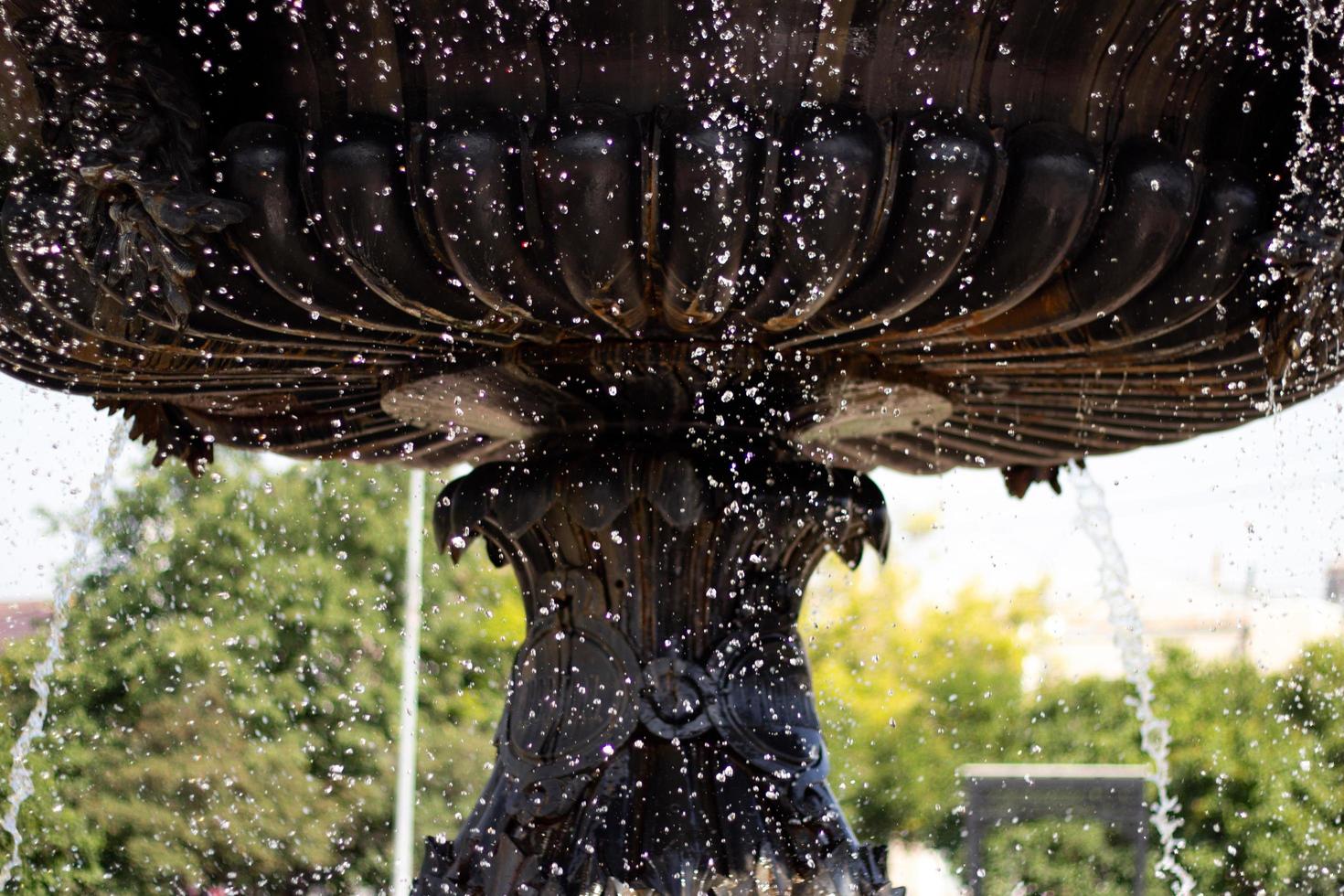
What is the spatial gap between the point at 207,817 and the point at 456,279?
10.9 metres

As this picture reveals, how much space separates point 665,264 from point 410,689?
1044 cm

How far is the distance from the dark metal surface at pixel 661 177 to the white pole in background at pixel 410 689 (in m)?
9.23

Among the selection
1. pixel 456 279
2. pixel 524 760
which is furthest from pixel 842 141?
pixel 524 760

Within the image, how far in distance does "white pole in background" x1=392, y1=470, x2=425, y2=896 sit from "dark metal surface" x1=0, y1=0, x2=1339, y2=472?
923 cm

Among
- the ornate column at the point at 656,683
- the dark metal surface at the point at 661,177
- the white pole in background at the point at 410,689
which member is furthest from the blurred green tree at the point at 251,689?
the dark metal surface at the point at 661,177

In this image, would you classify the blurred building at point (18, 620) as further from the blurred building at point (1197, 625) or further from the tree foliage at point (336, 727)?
the blurred building at point (1197, 625)

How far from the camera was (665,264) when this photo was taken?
6.47 ft

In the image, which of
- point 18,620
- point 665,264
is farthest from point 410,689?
point 665,264

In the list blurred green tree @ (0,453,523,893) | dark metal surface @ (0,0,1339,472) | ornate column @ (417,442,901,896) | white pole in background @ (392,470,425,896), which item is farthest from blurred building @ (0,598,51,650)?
dark metal surface @ (0,0,1339,472)

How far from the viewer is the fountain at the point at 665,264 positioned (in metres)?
1.96

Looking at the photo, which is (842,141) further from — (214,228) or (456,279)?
(214,228)

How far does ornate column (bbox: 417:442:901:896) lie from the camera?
2.38 metres

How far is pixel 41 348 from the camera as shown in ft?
7.80

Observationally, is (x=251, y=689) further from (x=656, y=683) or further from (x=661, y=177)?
(x=661, y=177)
